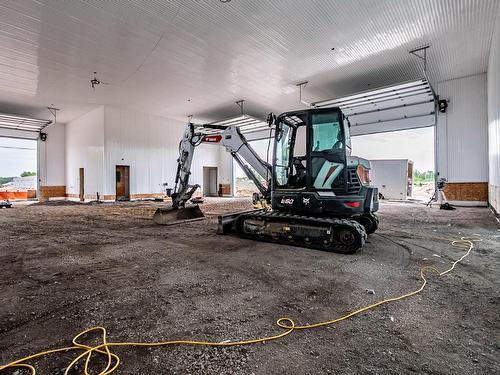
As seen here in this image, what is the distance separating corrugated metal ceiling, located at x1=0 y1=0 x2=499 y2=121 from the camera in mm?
7164

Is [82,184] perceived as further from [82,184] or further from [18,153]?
[18,153]

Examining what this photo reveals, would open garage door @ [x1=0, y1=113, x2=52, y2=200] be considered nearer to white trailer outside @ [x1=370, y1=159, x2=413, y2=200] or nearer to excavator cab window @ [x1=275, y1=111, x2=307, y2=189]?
excavator cab window @ [x1=275, y1=111, x2=307, y2=189]

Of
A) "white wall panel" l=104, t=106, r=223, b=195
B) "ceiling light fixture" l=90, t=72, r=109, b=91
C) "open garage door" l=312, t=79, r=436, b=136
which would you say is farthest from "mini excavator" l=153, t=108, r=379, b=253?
"white wall panel" l=104, t=106, r=223, b=195

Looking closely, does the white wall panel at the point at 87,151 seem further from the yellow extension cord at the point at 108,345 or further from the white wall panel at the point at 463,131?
the white wall panel at the point at 463,131

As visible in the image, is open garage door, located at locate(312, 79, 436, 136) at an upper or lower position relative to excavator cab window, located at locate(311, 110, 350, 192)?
upper

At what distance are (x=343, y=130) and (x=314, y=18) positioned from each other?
456cm

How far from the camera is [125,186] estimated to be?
17.5m

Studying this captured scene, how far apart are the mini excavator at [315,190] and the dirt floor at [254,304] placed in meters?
0.37

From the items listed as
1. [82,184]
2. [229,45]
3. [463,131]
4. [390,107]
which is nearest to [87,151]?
[82,184]

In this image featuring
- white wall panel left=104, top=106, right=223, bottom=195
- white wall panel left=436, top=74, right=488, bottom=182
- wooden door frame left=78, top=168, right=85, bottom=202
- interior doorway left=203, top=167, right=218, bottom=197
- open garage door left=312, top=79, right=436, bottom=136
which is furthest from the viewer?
interior doorway left=203, top=167, right=218, bottom=197

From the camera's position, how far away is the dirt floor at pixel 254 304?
6.07 feet

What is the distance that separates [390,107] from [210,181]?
14.9 metres

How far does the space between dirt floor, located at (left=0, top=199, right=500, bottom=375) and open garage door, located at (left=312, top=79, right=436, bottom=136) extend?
8068 millimetres

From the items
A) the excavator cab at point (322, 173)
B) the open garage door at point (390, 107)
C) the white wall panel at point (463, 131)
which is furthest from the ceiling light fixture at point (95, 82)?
the white wall panel at point (463, 131)
